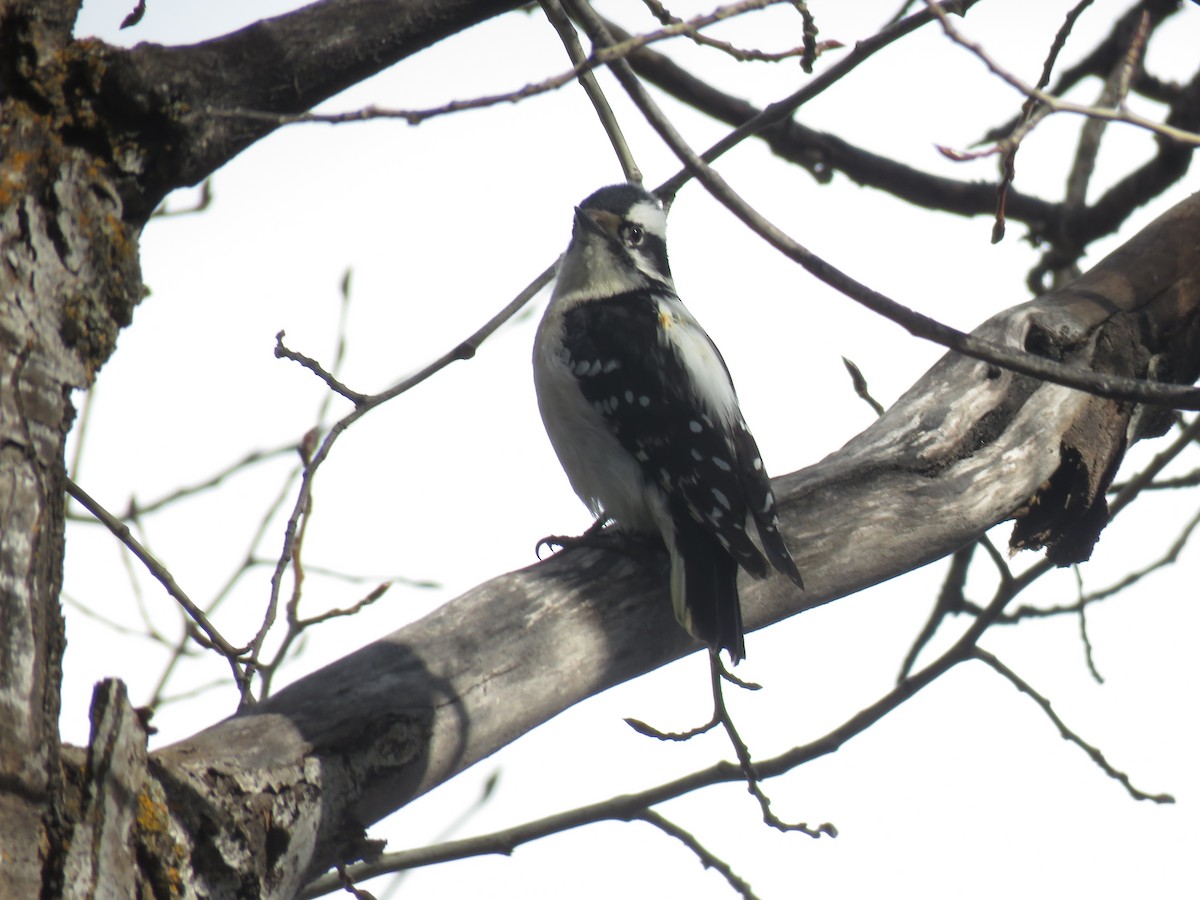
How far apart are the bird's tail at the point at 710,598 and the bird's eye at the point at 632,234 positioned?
1.73 m

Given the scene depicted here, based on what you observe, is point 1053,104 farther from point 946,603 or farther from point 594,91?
point 946,603

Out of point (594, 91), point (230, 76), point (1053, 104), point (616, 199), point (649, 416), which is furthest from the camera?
point (616, 199)

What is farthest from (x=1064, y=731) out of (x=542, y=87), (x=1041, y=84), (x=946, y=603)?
(x=542, y=87)

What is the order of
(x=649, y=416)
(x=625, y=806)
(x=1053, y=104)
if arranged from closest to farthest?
(x=1053, y=104) → (x=625, y=806) → (x=649, y=416)

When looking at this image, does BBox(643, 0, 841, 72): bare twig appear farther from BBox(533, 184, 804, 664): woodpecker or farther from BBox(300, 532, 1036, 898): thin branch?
BBox(300, 532, 1036, 898): thin branch

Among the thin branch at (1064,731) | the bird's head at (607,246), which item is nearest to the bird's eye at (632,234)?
the bird's head at (607,246)

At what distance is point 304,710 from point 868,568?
1.59 metres

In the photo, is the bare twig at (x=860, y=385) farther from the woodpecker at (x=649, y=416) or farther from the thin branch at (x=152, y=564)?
the thin branch at (x=152, y=564)

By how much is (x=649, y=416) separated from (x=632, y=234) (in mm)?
1036

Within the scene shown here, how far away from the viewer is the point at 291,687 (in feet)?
8.04

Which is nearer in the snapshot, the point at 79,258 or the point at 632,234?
the point at 79,258

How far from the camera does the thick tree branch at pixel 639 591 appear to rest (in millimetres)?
2273

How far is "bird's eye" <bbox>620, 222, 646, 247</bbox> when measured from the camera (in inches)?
186

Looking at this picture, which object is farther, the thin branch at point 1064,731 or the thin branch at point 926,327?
the thin branch at point 1064,731
